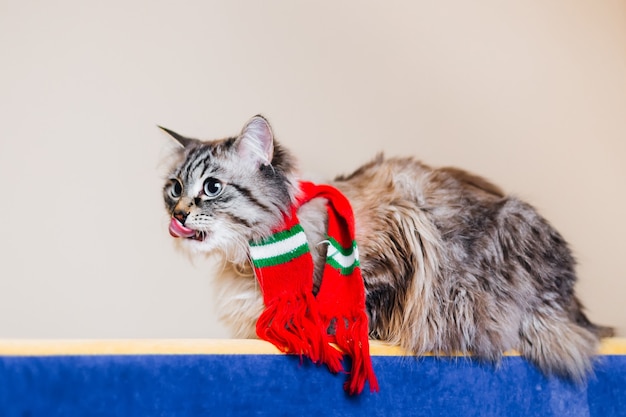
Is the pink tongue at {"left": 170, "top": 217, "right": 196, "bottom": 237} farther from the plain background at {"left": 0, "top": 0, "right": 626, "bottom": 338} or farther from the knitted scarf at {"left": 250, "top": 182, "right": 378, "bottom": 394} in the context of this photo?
the plain background at {"left": 0, "top": 0, "right": 626, "bottom": 338}

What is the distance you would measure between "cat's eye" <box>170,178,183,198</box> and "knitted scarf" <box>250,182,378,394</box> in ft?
0.58

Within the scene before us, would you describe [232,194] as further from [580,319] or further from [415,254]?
[580,319]

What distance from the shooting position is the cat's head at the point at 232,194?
1033 mm

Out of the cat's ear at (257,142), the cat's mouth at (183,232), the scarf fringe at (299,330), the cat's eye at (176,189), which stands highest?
A: the cat's ear at (257,142)

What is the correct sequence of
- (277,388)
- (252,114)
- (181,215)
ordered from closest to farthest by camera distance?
(277,388) → (181,215) → (252,114)

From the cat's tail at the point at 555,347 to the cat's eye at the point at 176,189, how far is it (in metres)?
0.72

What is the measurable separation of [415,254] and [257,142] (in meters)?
0.38

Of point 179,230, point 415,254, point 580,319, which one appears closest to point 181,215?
point 179,230

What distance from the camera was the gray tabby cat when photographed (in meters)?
1.05

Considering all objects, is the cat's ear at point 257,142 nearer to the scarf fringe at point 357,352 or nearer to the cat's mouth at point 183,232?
the cat's mouth at point 183,232

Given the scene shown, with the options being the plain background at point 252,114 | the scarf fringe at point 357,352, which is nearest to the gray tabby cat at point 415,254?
the scarf fringe at point 357,352

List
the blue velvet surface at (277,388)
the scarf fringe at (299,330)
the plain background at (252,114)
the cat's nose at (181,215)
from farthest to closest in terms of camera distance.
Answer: the plain background at (252,114)
the cat's nose at (181,215)
the scarf fringe at (299,330)
the blue velvet surface at (277,388)

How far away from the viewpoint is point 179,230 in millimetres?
1024

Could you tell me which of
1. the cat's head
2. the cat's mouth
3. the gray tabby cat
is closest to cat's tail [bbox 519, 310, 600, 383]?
the gray tabby cat
